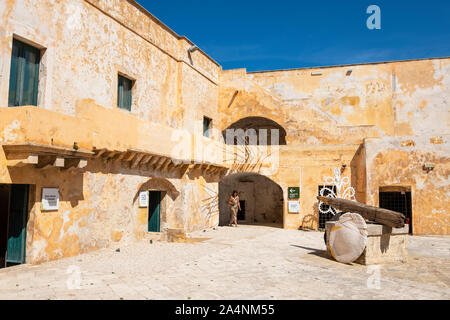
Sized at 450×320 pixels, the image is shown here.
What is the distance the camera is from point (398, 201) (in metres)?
16.5

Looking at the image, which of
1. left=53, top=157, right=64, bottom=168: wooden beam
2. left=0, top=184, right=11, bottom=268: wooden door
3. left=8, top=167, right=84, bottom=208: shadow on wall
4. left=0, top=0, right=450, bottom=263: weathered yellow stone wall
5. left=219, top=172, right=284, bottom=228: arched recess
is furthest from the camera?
left=219, top=172, right=284, bottom=228: arched recess

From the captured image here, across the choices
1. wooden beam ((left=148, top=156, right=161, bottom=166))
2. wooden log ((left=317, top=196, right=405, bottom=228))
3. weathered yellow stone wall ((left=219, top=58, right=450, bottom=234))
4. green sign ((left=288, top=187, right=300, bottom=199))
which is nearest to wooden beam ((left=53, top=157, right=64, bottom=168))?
wooden beam ((left=148, top=156, right=161, bottom=166))

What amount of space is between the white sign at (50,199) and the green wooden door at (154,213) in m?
6.23

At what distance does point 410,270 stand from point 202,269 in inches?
181

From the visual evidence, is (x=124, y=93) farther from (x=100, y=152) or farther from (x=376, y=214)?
(x=376, y=214)

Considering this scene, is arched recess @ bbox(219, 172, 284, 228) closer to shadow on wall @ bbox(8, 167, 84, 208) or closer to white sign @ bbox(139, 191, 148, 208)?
white sign @ bbox(139, 191, 148, 208)

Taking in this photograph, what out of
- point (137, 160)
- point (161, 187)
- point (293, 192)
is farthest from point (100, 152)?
point (293, 192)

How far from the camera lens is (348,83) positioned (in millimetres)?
19750

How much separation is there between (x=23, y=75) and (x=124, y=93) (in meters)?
4.07

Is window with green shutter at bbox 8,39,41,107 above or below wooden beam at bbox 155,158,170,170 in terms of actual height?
above

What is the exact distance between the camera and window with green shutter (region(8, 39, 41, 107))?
9.21 meters

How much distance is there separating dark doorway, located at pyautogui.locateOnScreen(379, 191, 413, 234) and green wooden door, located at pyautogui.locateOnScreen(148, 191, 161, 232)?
965 centimetres

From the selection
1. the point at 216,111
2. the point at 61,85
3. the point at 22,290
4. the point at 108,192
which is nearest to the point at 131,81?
the point at 61,85
